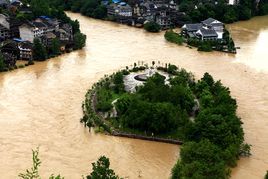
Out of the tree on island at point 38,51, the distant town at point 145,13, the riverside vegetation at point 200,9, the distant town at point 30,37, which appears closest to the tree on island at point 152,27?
the distant town at point 145,13

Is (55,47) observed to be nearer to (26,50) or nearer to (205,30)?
(26,50)

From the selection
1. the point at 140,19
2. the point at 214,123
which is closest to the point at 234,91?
the point at 214,123

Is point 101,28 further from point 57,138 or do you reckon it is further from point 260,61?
point 57,138

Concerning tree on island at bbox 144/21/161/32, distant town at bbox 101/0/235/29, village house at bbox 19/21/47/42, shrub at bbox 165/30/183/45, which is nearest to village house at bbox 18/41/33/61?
village house at bbox 19/21/47/42

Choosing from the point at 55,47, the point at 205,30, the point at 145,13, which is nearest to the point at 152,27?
the point at 145,13

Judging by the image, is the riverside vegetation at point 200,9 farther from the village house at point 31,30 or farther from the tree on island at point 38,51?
the tree on island at point 38,51
